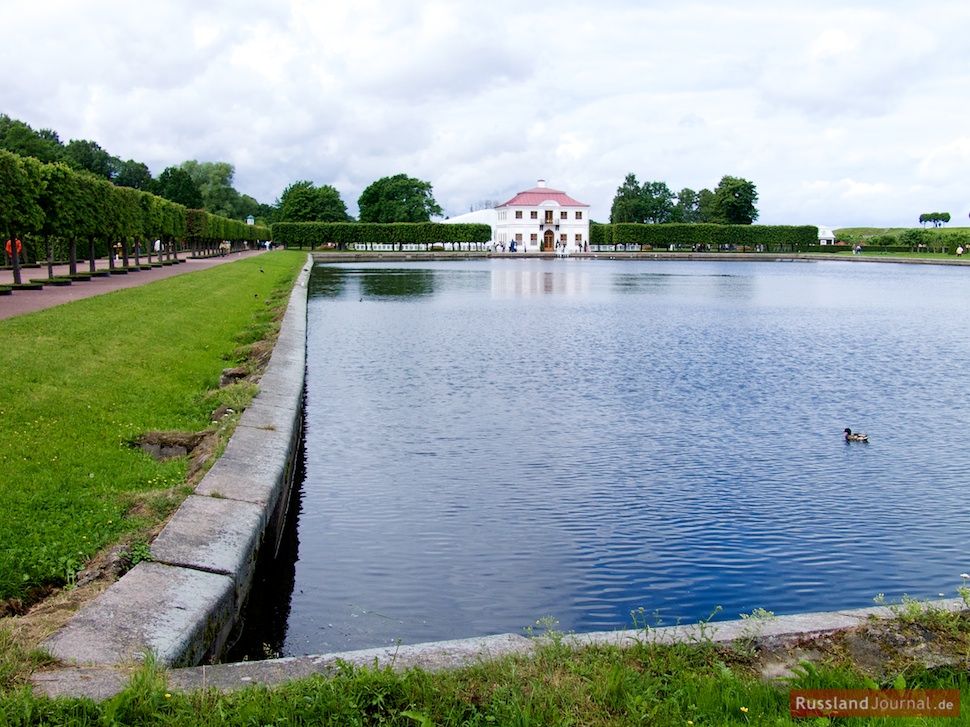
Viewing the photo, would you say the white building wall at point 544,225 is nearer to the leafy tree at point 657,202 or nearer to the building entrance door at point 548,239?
the building entrance door at point 548,239

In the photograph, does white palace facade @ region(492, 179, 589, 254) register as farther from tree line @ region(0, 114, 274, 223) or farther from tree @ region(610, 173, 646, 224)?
tree line @ region(0, 114, 274, 223)

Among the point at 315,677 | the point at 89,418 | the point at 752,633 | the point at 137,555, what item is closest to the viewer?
the point at 315,677

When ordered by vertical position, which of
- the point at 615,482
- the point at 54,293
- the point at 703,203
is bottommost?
the point at 615,482

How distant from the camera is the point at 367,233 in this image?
83500 millimetres

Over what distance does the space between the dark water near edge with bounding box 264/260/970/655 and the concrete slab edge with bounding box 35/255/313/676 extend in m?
Result: 0.51

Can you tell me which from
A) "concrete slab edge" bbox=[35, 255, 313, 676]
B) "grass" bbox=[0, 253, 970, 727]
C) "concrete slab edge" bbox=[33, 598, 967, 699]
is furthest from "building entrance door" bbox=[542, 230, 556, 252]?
"concrete slab edge" bbox=[33, 598, 967, 699]

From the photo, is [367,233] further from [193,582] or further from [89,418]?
[193,582]

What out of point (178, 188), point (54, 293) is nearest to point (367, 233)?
point (178, 188)

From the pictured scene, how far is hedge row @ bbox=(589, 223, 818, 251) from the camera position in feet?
284

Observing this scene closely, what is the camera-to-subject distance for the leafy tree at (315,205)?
103 metres

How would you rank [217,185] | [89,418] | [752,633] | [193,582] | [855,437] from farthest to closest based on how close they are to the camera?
[217,185] < [855,437] < [89,418] < [193,582] < [752,633]

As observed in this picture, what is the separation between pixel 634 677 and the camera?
3141mm

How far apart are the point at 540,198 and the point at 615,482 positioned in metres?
90.5

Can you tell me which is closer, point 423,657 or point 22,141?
point 423,657
